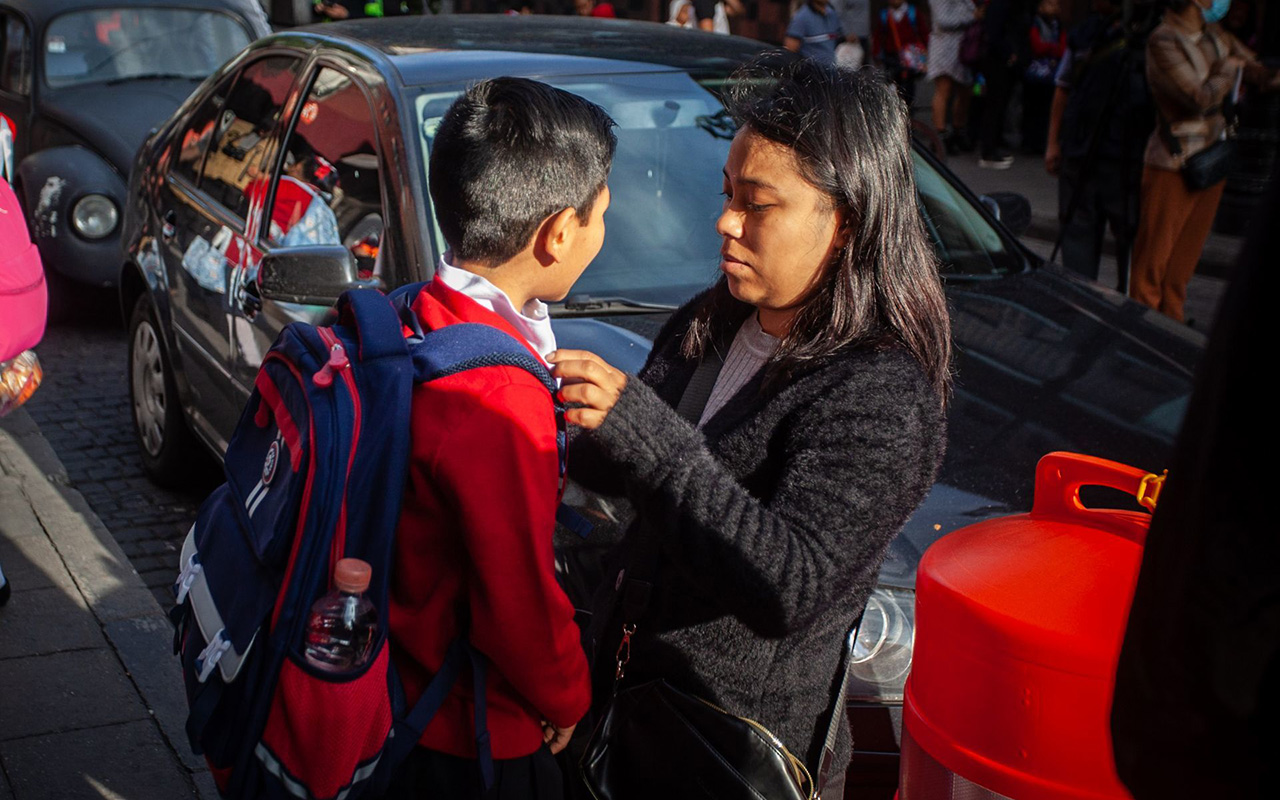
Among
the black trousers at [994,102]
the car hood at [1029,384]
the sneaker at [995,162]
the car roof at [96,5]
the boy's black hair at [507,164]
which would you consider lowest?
the sneaker at [995,162]

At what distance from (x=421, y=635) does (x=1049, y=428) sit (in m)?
1.92

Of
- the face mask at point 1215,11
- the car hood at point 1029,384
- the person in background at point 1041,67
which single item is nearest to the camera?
the car hood at point 1029,384

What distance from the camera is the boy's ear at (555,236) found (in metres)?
1.87

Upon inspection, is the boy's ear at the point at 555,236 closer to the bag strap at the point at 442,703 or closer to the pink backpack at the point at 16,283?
the bag strap at the point at 442,703

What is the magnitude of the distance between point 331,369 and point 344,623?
0.31 meters

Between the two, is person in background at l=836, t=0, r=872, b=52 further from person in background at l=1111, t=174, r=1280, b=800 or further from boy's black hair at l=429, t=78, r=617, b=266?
person in background at l=1111, t=174, r=1280, b=800

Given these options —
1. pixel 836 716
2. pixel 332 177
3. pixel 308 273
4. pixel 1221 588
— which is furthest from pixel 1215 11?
pixel 1221 588

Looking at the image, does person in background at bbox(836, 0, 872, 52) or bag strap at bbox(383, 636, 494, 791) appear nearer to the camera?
bag strap at bbox(383, 636, 494, 791)

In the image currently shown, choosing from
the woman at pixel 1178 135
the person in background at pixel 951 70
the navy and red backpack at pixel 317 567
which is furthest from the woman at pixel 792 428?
the person in background at pixel 951 70

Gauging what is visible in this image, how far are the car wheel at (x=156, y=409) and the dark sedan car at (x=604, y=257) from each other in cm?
2

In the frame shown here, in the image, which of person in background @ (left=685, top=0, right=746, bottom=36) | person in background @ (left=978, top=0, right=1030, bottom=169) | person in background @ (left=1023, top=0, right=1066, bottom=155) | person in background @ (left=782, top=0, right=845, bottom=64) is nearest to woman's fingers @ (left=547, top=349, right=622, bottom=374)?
person in background @ (left=685, top=0, right=746, bottom=36)

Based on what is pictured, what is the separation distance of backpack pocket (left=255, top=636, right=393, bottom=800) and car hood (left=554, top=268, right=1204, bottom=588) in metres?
1.31

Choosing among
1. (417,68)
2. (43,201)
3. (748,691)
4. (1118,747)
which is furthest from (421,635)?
(43,201)

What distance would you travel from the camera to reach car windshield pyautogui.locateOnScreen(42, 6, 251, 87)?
27.9 feet
